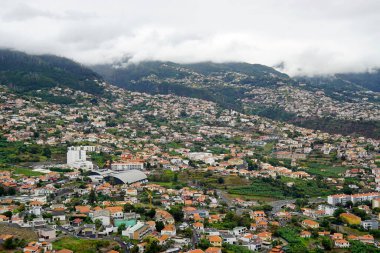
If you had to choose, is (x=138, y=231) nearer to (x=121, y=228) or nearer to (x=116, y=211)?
(x=121, y=228)

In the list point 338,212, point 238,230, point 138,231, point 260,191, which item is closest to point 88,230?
point 138,231

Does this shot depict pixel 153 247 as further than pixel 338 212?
No

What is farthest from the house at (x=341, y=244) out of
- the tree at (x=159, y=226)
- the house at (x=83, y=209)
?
the house at (x=83, y=209)

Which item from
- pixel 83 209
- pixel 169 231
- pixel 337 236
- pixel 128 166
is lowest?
pixel 337 236

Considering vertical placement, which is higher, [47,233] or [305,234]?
[47,233]

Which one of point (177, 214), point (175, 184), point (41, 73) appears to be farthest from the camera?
point (41, 73)

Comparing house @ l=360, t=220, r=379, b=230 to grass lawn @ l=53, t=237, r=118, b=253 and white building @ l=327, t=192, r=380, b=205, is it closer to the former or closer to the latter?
white building @ l=327, t=192, r=380, b=205

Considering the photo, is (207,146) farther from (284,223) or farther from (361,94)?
(361,94)
